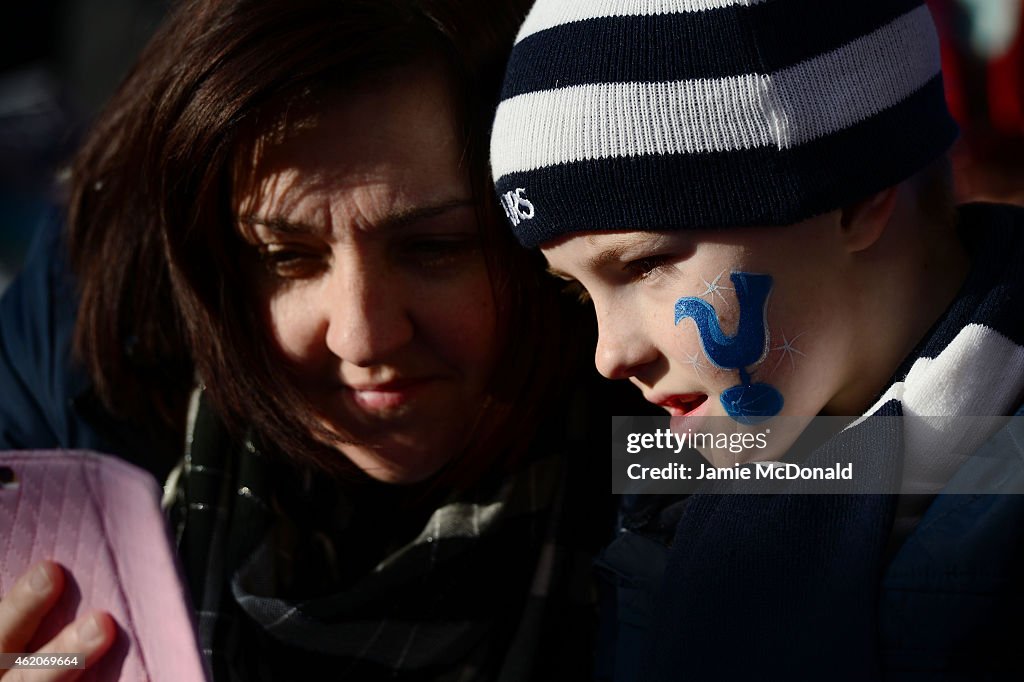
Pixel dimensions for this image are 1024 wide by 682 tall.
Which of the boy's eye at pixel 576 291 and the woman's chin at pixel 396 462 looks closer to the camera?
the boy's eye at pixel 576 291

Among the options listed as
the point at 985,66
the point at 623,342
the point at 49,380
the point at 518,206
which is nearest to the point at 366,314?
the point at 518,206

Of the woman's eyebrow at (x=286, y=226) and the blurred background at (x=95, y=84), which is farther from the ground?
the blurred background at (x=95, y=84)

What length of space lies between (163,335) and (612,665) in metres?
1.03

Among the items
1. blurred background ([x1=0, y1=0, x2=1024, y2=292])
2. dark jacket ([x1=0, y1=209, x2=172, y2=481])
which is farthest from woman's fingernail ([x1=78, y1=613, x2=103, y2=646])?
blurred background ([x1=0, y1=0, x2=1024, y2=292])

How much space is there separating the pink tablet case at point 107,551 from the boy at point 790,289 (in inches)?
→ 25.2

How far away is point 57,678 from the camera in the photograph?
148 centimetres

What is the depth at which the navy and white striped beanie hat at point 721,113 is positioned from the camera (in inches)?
52.1

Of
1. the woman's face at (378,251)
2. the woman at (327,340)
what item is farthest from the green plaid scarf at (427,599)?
the woman's face at (378,251)

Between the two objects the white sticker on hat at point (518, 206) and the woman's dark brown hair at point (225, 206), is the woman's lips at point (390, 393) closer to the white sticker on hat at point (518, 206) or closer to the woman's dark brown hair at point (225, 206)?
the woman's dark brown hair at point (225, 206)

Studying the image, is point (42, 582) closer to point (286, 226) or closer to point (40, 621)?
point (40, 621)

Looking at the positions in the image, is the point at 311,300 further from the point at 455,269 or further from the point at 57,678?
the point at 57,678

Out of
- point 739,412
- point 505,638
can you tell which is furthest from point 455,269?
point 505,638

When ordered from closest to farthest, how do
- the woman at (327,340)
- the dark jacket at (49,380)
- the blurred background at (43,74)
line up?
the woman at (327,340) < the dark jacket at (49,380) < the blurred background at (43,74)

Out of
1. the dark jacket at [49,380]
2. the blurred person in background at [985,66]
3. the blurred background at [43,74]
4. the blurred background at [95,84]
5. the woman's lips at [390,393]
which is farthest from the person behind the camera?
the blurred background at [43,74]
